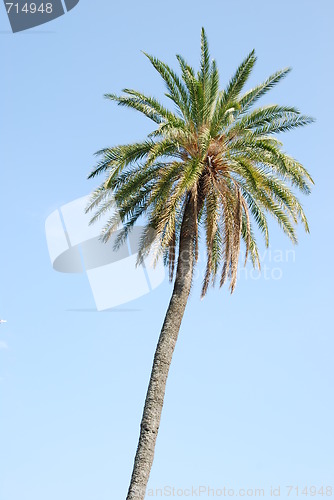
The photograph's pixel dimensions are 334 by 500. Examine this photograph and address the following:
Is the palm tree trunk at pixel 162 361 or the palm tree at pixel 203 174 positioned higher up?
the palm tree at pixel 203 174

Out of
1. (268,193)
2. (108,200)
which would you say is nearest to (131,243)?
(108,200)

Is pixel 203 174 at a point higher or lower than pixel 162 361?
higher

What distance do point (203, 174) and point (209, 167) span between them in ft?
0.94

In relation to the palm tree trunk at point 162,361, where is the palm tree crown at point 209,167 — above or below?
above

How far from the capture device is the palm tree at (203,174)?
66.8 feet

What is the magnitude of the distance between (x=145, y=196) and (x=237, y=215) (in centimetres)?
326

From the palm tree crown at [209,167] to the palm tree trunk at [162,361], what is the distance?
0.43 m

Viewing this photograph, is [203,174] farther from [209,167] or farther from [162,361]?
[162,361]

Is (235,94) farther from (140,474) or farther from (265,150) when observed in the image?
(140,474)

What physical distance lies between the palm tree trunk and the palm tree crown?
16.9 inches

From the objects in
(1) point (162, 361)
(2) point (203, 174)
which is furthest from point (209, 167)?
(1) point (162, 361)

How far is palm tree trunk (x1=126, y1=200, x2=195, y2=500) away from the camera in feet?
58.1

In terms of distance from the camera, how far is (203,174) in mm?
21016

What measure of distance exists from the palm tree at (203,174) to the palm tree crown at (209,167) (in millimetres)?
31
